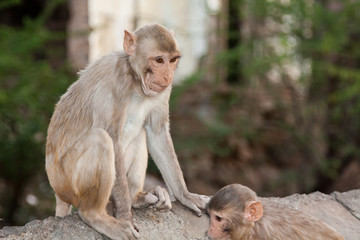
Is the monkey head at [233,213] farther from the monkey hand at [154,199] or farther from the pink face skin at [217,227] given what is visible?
the monkey hand at [154,199]

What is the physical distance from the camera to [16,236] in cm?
386

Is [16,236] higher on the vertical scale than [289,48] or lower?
lower

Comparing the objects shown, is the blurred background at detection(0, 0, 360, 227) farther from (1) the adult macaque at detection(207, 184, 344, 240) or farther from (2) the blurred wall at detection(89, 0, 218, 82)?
(1) the adult macaque at detection(207, 184, 344, 240)

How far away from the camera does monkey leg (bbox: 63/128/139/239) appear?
3.77m

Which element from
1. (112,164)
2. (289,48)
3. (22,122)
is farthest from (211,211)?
(289,48)

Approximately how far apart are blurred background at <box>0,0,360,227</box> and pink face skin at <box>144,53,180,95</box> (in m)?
3.06

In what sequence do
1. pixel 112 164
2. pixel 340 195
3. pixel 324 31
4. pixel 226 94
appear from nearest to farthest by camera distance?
pixel 112 164
pixel 340 195
pixel 324 31
pixel 226 94

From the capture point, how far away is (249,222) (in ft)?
13.7

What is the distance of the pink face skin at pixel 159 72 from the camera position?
384 centimetres

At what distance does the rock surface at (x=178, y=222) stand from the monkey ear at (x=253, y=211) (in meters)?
0.36

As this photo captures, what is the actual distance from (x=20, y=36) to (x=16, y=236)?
405cm

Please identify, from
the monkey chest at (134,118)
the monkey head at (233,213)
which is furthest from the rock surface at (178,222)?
the monkey chest at (134,118)

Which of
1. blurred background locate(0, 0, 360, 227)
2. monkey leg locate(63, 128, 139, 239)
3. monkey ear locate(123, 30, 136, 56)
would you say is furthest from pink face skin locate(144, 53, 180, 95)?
blurred background locate(0, 0, 360, 227)

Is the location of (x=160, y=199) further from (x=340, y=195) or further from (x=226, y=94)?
(x=226, y=94)
